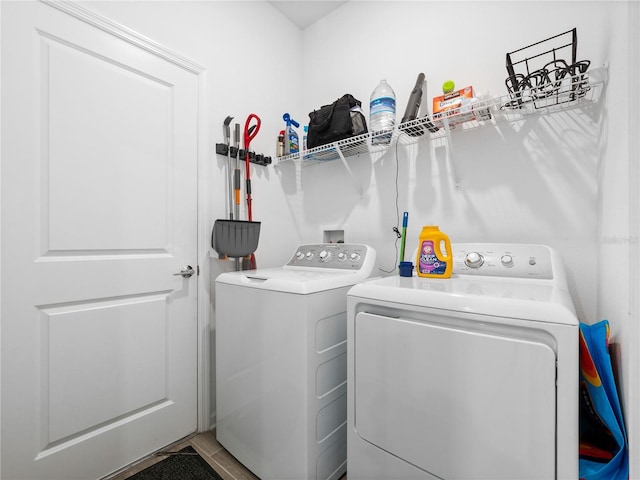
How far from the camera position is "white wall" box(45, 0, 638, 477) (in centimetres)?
116

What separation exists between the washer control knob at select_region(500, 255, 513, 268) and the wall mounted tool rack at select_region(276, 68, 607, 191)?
0.55 m

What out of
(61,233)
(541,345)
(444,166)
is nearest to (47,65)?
(61,233)

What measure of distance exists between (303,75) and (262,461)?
273cm

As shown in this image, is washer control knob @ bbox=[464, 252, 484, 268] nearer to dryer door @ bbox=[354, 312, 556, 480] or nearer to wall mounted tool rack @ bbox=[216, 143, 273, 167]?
dryer door @ bbox=[354, 312, 556, 480]

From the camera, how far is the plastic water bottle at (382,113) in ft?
5.70

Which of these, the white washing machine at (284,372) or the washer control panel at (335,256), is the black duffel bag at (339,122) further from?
the white washing machine at (284,372)

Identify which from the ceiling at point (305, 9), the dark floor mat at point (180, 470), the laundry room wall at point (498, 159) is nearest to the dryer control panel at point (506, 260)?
the laundry room wall at point (498, 159)

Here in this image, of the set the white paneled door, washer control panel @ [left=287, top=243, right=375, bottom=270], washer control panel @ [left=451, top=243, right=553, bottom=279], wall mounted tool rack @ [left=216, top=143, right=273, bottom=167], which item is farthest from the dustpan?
washer control panel @ [left=451, top=243, right=553, bottom=279]

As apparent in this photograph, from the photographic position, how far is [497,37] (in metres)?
1.61

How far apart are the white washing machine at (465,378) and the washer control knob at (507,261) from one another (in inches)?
2.9

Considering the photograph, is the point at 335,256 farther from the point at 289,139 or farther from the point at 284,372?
the point at 289,139

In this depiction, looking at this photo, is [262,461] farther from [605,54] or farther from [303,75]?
[303,75]

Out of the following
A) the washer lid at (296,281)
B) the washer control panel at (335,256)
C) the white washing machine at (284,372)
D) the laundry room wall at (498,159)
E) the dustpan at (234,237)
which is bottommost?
the white washing machine at (284,372)

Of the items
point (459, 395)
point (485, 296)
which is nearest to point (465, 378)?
point (459, 395)
